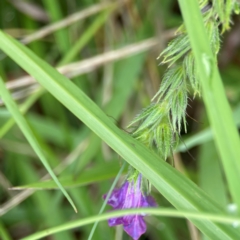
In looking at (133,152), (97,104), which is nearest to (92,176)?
(97,104)

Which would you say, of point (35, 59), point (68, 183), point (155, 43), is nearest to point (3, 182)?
point (68, 183)

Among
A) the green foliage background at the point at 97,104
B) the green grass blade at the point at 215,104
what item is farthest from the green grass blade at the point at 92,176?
the green grass blade at the point at 215,104

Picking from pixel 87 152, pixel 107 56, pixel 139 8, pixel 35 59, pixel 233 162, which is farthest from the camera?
pixel 139 8

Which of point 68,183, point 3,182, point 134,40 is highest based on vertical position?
point 134,40

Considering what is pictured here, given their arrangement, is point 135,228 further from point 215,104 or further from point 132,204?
point 215,104

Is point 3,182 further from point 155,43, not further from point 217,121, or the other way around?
point 217,121

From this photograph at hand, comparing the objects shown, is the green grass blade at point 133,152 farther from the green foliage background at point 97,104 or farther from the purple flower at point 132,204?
the green foliage background at point 97,104
